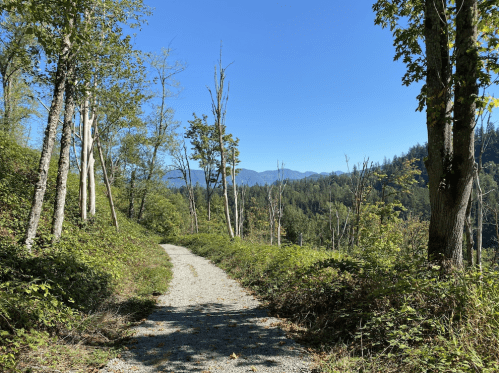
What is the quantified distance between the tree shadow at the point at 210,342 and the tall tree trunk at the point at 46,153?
3.39 meters

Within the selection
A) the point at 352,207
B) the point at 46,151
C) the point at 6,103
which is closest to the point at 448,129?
the point at 46,151

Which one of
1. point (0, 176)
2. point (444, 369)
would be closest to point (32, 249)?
point (0, 176)

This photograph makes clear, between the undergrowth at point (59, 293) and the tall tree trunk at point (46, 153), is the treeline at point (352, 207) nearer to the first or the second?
the undergrowth at point (59, 293)

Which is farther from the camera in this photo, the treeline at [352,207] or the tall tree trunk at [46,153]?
the treeline at [352,207]

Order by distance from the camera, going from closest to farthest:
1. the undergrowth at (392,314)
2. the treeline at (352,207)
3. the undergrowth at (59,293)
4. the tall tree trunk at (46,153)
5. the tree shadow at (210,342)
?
the undergrowth at (392,314)
the undergrowth at (59,293)
the tree shadow at (210,342)
the tall tree trunk at (46,153)
the treeline at (352,207)

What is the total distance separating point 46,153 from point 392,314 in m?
7.83

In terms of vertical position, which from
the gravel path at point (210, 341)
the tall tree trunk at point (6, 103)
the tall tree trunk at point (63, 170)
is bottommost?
the gravel path at point (210, 341)

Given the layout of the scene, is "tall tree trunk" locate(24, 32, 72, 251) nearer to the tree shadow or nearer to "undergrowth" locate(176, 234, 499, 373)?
the tree shadow

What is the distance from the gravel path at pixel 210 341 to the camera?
3.80 m

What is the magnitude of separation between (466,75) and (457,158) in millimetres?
1406

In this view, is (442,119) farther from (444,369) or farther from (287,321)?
(287,321)

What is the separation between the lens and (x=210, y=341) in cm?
463

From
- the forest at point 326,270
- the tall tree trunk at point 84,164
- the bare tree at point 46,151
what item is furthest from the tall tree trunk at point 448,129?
the tall tree trunk at point 84,164

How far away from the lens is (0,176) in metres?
8.59
